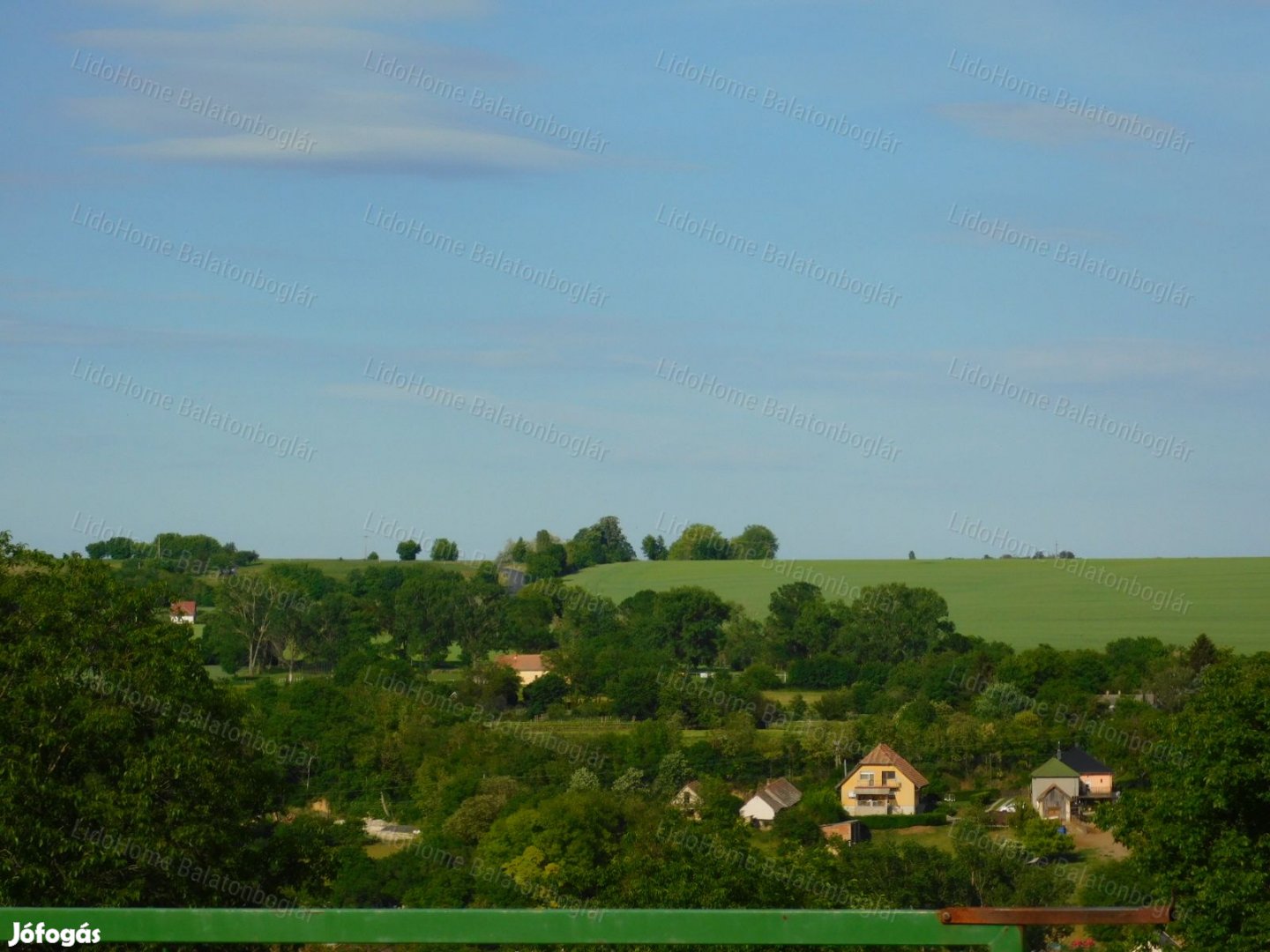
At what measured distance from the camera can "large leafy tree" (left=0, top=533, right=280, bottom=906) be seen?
1326 centimetres

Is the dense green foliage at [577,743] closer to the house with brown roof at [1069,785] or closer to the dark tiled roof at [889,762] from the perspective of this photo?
the house with brown roof at [1069,785]

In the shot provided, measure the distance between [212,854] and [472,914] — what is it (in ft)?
41.8

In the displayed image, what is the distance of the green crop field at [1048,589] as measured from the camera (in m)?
83.5

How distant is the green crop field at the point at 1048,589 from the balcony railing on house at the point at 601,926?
75275 mm

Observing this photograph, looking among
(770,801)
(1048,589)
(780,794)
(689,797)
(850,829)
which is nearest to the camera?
(850,829)

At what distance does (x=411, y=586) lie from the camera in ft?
335

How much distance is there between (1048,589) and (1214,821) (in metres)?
82.5

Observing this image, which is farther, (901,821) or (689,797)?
(901,821)

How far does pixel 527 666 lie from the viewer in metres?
87.9

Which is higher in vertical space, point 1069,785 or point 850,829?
point 1069,785

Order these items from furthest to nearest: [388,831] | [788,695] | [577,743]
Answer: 1. [788,695]
2. [577,743]
3. [388,831]

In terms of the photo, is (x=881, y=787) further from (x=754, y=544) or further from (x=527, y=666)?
(x=754, y=544)

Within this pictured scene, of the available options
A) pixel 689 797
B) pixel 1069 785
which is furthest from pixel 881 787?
pixel 689 797

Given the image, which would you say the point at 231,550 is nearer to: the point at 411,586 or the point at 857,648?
the point at 411,586
